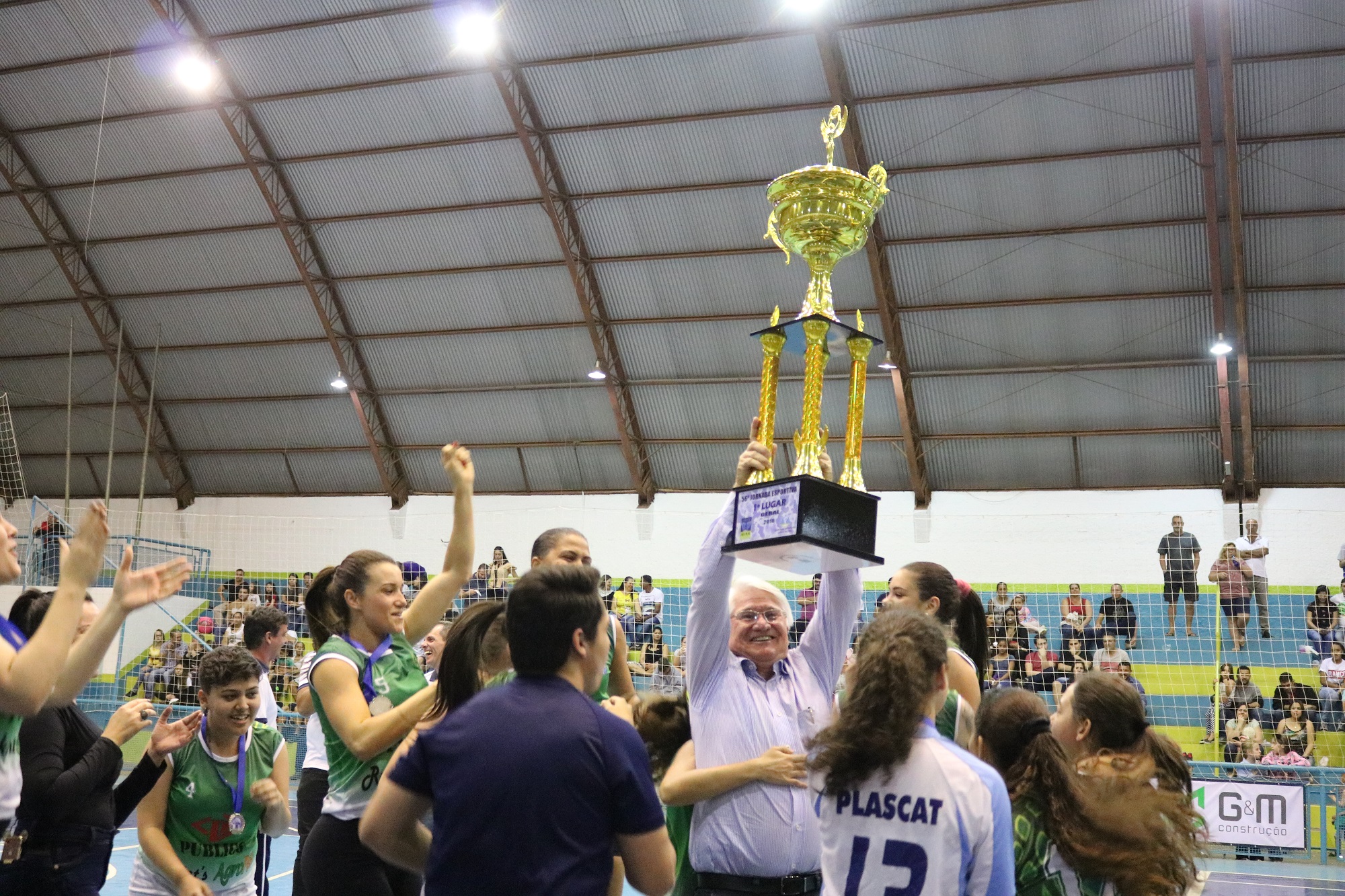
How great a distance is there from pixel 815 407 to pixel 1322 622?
40.0 feet

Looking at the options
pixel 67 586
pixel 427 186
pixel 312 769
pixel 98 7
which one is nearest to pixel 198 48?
pixel 98 7

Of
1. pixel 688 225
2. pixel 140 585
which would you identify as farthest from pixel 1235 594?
pixel 140 585

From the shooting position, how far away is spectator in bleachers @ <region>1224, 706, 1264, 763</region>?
13.5m

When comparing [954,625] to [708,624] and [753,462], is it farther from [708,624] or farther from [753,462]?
[708,624]

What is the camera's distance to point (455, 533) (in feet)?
13.5

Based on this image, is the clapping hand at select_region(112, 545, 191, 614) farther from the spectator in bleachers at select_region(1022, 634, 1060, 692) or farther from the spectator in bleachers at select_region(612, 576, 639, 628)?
the spectator in bleachers at select_region(612, 576, 639, 628)

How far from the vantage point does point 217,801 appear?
448 cm

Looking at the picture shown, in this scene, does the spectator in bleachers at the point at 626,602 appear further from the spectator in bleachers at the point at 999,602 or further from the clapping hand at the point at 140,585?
the clapping hand at the point at 140,585

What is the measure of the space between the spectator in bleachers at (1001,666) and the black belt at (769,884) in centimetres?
1063

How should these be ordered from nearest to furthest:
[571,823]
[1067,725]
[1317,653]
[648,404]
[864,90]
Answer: [571,823]
[1067,725]
[1317,653]
[864,90]
[648,404]

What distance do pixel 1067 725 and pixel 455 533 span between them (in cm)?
219

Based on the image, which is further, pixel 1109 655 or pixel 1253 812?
pixel 1109 655

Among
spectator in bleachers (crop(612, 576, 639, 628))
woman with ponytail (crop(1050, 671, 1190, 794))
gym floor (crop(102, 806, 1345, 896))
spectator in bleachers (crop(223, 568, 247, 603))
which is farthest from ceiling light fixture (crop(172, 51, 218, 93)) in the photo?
woman with ponytail (crop(1050, 671, 1190, 794))

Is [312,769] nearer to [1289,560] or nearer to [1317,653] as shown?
[1317,653]
